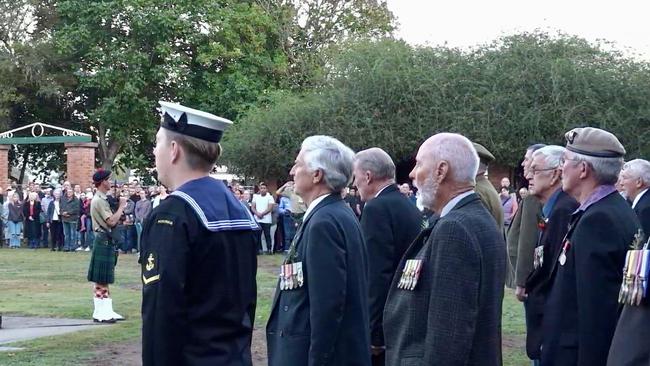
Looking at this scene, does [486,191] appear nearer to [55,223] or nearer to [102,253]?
[102,253]

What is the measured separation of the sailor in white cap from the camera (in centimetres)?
405

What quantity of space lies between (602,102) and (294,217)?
429 inches

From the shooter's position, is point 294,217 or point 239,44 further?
point 239,44

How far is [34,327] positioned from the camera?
13.4 meters

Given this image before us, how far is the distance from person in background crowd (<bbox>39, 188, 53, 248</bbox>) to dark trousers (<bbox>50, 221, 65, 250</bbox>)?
611mm

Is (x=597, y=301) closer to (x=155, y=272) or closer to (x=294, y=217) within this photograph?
(x=155, y=272)

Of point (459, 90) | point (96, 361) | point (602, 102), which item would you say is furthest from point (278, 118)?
point (96, 361)

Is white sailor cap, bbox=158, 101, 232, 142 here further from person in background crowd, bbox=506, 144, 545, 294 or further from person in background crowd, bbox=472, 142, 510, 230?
person in background crowd, bbox=506, 144, 545, 294

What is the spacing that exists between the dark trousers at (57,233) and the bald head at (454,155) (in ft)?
93.3

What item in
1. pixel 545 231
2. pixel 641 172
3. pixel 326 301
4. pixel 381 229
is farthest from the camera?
pixel 641 172

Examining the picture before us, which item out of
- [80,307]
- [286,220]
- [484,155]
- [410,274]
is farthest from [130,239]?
[410,274]

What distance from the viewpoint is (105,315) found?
45.2ft

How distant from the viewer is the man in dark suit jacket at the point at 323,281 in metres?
5.26

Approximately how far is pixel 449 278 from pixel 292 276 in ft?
4.68
